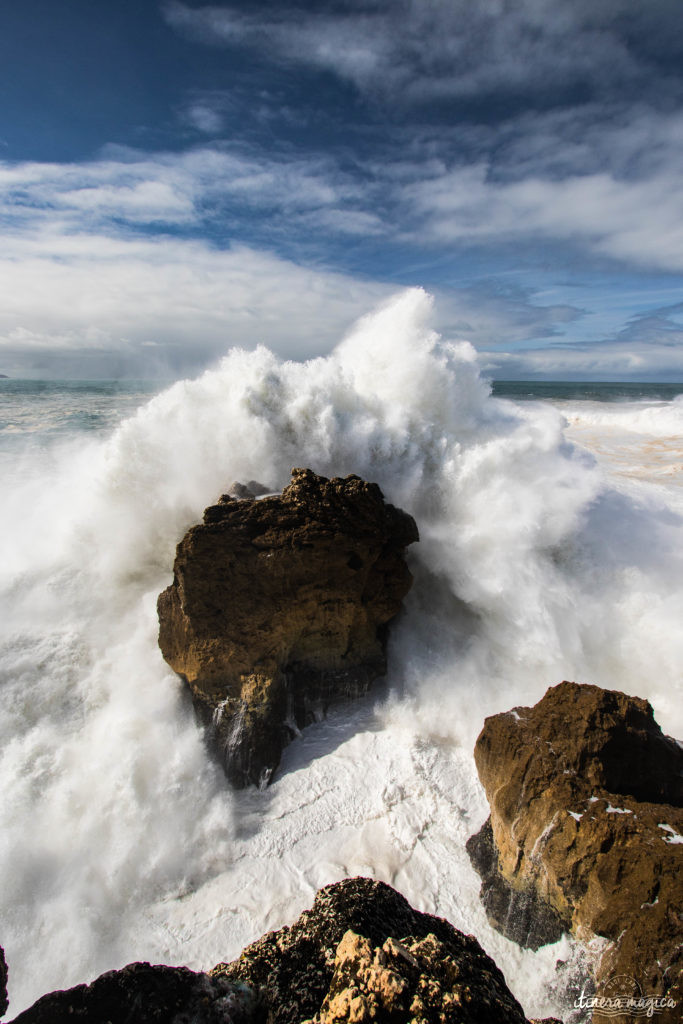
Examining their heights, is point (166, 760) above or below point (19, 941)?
above

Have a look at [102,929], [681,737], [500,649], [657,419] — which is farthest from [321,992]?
[657,419]

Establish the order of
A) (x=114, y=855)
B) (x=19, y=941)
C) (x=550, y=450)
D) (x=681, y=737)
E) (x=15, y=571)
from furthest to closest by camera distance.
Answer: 1. (x=550, y=450)
2. (x=15, y=571)
3. (x=681, y=737)
4. (x=114, y=855)
5. (x=19, y=941)

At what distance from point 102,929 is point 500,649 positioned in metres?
5.72

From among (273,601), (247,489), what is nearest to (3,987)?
(273,601)

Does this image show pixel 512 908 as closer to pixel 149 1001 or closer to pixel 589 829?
pixel 589 829

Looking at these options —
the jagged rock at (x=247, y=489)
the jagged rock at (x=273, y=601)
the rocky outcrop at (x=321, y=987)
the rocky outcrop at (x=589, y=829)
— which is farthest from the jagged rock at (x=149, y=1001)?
the jagged rock at (x=247, y=489)

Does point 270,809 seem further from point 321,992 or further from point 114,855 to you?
point 321,992

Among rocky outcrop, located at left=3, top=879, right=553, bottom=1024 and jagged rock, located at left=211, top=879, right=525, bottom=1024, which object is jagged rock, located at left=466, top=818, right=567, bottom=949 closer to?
rocky outcrop, located at left=3, top=879, right=553, bottom=1024

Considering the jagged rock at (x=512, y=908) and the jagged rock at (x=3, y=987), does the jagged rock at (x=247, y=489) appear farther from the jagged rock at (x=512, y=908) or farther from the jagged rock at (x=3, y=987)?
the jagged rock at (x=3, y=987)

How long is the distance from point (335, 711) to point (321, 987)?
483cm

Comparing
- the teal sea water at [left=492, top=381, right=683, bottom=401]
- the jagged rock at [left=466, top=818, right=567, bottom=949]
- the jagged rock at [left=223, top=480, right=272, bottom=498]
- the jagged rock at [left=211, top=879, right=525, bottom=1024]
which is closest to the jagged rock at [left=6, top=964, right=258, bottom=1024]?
the jagged rock at [left=211, top=879, right=525, bottom=1024]

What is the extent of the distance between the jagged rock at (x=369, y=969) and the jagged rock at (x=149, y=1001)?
17cm

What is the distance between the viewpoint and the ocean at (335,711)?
16.4 feet

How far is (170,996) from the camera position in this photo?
2.16 m
